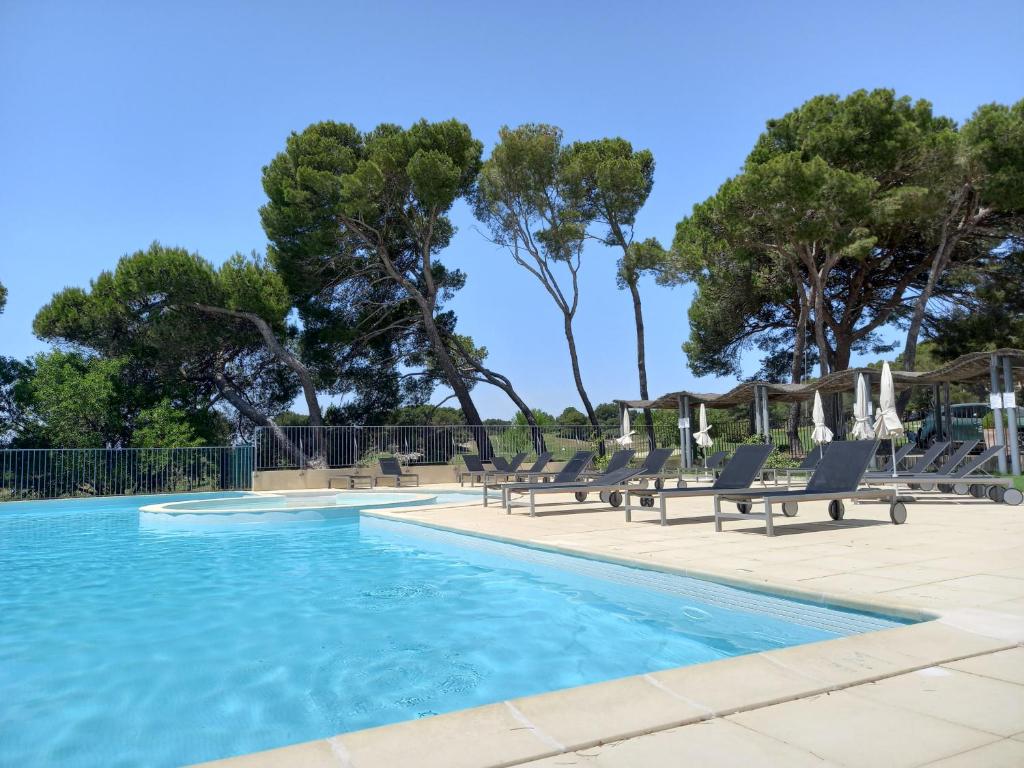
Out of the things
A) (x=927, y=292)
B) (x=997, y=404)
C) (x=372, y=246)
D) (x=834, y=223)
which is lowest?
(x=997, y=404)

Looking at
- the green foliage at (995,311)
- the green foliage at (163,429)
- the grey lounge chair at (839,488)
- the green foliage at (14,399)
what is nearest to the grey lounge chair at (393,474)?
the green foliage at (163,429)

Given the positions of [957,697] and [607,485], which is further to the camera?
[607,485]

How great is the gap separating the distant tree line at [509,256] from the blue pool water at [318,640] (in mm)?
13836

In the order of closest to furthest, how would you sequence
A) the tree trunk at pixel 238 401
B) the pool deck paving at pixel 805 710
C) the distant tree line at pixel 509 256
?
the pool deck paving at pixel 805 710, the distant tree line at pixel 509 256, the tree trunk at pixel 238 401

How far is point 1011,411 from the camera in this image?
13.3m

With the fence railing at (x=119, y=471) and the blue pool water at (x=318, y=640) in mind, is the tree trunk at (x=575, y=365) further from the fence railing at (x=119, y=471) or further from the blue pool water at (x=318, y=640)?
the blue pool water at (x=318, y=640)

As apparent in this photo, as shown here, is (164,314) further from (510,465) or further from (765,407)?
(765,407)

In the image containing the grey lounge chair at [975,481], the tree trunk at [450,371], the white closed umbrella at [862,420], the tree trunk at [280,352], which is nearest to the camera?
the grey lounge chair at [975,481]

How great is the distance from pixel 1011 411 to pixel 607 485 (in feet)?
29.7

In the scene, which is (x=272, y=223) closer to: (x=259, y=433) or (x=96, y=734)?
(x=259, y=433)

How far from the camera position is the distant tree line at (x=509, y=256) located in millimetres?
19125

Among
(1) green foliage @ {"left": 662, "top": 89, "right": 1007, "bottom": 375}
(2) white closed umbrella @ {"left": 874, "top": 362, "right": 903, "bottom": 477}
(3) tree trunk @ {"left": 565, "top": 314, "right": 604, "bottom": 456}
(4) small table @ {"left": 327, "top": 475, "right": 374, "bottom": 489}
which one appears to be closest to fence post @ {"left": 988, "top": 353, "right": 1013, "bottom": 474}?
(2) white closed umbrella @ {"left": 874, "top": 362, "right": 903, "bottom": 477}

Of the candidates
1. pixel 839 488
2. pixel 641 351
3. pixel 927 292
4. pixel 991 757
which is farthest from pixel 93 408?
pixel 927 292

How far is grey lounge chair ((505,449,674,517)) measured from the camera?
8.98m
